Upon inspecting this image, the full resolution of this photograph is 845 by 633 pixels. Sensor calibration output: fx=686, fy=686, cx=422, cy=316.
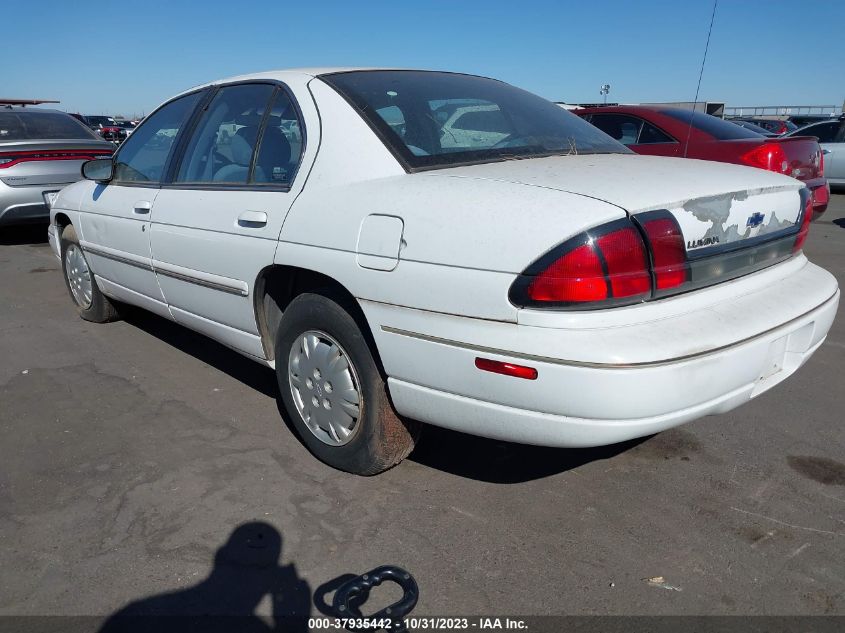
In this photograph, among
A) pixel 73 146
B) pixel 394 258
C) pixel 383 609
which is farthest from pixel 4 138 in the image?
pixel 383 609

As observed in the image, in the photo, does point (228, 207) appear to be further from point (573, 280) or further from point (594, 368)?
point (594, 368)

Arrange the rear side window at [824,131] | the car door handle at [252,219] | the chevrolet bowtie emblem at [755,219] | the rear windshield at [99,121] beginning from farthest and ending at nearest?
the rear windshield at [99,121] → the rear side window at [824,131] → the car door handle at [252,219] → the chevrolet bowtie emblem at [755,219]

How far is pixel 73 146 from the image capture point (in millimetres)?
7566

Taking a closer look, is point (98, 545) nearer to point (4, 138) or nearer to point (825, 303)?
point (825, 303)

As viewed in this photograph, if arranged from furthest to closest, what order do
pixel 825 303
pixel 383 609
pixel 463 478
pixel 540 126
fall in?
pixel 540 126 < pixel 463 478 < pixel 825 303 < pixel 383 609

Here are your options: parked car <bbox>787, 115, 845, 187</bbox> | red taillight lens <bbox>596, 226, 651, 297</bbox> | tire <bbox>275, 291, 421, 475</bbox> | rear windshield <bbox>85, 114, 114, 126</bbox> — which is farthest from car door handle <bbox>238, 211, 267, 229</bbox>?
rear windshield <bbox>85, 114, 114, 126</bbox>

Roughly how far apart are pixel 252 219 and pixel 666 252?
168 cm

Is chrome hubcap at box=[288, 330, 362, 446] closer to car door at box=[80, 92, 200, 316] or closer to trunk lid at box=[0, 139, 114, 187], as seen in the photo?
car door at box=[80, 92, 200, 316]

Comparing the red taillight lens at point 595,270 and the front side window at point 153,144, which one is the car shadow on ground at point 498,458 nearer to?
the red taillight lens at point 595,270

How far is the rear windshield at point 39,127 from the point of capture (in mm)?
7867

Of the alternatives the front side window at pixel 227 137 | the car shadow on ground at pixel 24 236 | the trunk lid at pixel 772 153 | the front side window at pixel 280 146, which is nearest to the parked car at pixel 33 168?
the car shadow on ground at pixel 24 236

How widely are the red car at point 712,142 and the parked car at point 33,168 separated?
18.8 ft

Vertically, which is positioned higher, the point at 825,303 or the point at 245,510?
the point at 825,303

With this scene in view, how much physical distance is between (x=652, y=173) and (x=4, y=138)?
7816 millimetres
